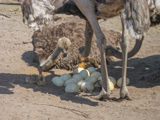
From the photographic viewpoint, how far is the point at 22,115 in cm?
381

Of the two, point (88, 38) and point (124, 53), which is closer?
point (124, 53)

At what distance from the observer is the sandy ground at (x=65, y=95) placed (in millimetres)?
3926

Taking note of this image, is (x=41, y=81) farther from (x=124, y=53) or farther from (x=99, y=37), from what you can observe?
(x=124, y=53)

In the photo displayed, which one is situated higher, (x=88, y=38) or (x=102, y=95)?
(x=88, y=38)

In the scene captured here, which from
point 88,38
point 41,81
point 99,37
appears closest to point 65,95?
point 41,81

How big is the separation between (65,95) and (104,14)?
4.10 ft

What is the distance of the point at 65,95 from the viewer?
470 cm

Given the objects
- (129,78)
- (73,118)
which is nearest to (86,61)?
(129,78)

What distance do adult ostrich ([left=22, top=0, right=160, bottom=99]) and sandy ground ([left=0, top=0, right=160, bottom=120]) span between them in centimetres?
29

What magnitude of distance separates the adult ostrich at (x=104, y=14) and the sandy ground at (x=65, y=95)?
11.5 inches

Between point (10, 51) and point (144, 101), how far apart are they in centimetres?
340

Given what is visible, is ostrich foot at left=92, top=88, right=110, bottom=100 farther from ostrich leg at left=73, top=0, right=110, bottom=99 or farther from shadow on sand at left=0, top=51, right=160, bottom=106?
shadow on sand at left=0, top=51, right=160, bottom=106

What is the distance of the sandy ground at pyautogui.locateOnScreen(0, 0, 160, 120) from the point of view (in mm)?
3926

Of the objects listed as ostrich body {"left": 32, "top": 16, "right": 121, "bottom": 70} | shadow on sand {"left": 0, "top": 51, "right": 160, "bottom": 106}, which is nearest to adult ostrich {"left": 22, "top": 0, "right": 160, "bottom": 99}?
shadow on sand {"left": 0, "top": 51, "right": 160, "bottom": 106}
